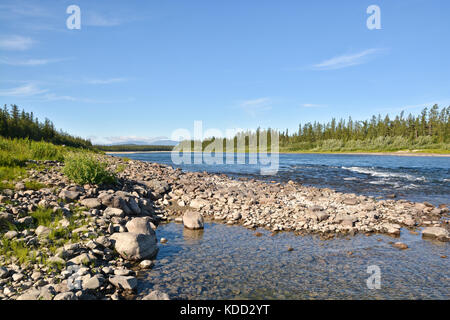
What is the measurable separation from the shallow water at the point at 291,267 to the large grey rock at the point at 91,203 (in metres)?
3.17

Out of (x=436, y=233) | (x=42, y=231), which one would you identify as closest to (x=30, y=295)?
(x=42, y=231)

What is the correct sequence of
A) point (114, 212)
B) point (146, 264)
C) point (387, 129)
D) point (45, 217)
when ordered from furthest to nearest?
1. point (387, 129)
2. point (114, 212)
3. point (45, 217)
4. point (146, 264)

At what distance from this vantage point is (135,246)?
8203mm

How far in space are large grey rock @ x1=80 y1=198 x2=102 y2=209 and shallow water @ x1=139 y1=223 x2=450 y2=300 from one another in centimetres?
317

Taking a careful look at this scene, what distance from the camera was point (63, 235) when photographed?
8602 mm

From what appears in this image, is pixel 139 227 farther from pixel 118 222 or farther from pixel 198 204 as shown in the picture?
pixel 198 204

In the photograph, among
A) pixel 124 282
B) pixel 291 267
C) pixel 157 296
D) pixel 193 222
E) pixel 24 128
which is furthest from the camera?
pixel 24 128

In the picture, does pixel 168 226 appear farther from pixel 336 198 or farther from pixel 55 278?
pixel 336 198

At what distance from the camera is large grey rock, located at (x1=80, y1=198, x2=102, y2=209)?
11305 mm

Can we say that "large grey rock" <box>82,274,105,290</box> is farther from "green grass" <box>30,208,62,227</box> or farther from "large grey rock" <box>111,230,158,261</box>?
"green grass" <box>30,208,62,227</box>

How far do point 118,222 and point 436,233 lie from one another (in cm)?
1348

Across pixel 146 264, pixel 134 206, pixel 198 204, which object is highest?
pixel 134 206
